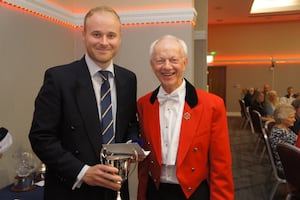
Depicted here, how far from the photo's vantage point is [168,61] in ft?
4.91

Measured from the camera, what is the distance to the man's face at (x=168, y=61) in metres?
1.49

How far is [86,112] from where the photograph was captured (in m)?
1.36

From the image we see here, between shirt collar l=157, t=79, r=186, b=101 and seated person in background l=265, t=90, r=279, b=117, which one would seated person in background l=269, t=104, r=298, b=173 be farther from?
seated person in background l=265, t=90, r=279, b=117

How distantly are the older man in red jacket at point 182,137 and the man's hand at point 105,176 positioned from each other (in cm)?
34

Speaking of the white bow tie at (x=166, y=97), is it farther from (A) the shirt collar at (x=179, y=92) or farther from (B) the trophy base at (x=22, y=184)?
(B) the trophy base at (x=22, y=184)

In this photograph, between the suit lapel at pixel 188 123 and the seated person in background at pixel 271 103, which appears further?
the seated person in background at pixel 271 103

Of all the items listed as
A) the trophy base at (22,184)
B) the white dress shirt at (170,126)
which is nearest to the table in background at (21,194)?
the trophy base at (22,184)

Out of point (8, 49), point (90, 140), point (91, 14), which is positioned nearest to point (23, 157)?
point (8, 49)

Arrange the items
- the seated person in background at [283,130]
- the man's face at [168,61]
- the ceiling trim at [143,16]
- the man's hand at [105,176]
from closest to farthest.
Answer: the man's hand at [105,176] → the man's face at [168,61] → the ceiling trim at [143,16] → the seated person in background at [283,130]

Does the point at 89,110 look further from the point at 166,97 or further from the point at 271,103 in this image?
the point at 271,103

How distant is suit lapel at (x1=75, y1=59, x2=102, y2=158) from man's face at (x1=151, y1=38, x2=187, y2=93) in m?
0.36

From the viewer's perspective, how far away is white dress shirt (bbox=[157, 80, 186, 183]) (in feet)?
5.02

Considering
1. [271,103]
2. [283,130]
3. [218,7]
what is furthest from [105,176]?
[218,7]

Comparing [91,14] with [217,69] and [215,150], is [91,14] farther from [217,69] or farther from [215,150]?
[217,69]
